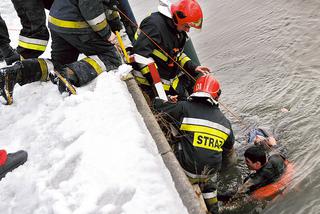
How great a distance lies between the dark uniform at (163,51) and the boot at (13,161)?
1856 millimetres

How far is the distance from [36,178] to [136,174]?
808 millimetres

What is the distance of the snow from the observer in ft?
7.99

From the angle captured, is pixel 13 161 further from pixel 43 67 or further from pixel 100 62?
pixel 100 62

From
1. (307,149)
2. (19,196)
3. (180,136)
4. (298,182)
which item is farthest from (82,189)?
(307,149)

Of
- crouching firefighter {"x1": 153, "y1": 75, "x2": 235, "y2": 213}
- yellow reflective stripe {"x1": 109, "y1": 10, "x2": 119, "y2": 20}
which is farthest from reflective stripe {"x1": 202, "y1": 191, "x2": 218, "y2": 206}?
yellow reflective stripe {"x1": 109, "y1": 10, "x2": 119, "y2": 20}

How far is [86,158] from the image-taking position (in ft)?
9.14

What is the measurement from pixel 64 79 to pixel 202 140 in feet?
4.98

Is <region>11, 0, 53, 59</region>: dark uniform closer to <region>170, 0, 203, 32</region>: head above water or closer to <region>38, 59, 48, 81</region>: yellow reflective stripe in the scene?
<region>38, 59, 48, 81</region>: yellow reflective stripe

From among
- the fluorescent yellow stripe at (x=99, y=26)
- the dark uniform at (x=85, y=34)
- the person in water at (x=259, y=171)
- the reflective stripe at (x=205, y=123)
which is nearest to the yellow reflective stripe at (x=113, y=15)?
the dark uniform at (x=85, y=34)

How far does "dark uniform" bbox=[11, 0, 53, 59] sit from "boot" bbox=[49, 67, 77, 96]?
0.48 m

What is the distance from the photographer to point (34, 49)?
13.6 feet

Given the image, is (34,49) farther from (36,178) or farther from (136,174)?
(136,174)

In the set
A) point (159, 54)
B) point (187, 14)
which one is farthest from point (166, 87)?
point (187, 14)

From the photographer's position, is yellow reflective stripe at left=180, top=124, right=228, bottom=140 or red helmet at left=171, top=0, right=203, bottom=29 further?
red helmet at left=171, top=0, right=203, bottom=29
